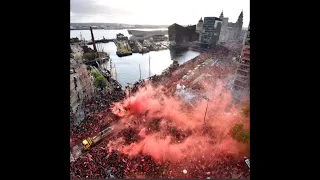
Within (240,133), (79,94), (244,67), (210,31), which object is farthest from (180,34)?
(240,133)

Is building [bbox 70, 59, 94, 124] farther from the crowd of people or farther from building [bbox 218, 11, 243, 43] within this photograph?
building [bbox 218, 11, 243, 43]

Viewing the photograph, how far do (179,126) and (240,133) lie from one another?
10.7ft

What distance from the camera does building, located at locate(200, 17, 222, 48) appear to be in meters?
45.6

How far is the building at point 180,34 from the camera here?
53534 mm

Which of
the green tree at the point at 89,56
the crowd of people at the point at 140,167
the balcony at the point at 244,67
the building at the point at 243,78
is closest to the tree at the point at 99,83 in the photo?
the crowd of people at the point at 140,167

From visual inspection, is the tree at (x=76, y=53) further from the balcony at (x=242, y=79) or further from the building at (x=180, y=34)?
the building at (x=180, y=34)

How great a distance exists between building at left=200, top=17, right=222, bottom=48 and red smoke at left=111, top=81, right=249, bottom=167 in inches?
1315

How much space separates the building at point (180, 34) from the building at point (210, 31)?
22.8 feet

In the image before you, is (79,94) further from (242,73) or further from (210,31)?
(210,31)

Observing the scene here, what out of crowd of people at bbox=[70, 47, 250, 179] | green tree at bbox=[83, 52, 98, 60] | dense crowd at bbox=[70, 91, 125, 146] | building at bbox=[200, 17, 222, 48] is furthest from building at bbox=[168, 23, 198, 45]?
crowd of people at bbox=[70, 47, 250, 179]
